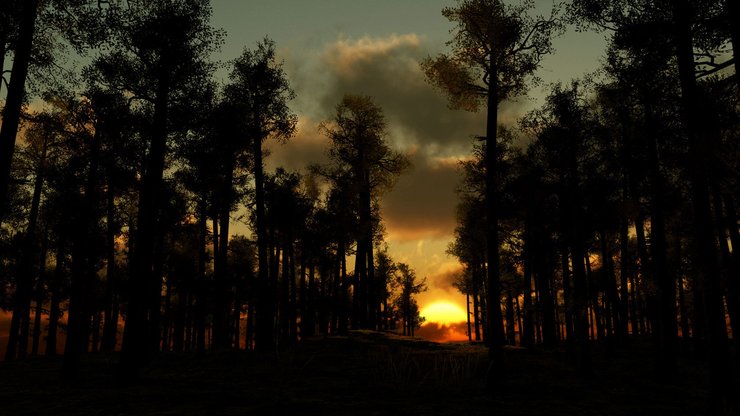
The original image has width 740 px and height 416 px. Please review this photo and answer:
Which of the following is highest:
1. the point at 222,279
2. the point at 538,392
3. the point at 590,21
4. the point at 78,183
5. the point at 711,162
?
the point at 590,21

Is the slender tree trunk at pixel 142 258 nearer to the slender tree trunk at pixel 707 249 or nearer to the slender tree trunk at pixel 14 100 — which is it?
the slender tree trunk at pixel 14 100

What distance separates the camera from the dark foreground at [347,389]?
832 cm

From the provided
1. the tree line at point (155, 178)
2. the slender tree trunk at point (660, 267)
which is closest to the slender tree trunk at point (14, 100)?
the tree line at point (155, 178)

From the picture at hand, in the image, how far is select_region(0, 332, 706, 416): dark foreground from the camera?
8320 mm

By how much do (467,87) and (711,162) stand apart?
20.8 ft

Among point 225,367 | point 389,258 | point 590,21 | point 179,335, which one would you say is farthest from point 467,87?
point 389,258

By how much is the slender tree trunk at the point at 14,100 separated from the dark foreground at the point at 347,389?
13.3ft

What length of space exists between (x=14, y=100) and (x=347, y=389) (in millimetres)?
8288

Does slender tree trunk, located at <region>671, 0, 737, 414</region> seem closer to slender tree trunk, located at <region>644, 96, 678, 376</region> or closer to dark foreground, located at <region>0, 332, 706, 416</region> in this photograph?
dark foreground, located at <region>0, 332, 706, 416</region>

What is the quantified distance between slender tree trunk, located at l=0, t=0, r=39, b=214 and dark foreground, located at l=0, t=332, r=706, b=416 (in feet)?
13.3

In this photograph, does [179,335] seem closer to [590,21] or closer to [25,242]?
[25,242]

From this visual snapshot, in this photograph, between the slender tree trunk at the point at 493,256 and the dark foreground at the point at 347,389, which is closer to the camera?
the dark foreground at the point at 347,389

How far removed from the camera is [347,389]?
10539mm

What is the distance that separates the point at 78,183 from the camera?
17.8 metres
